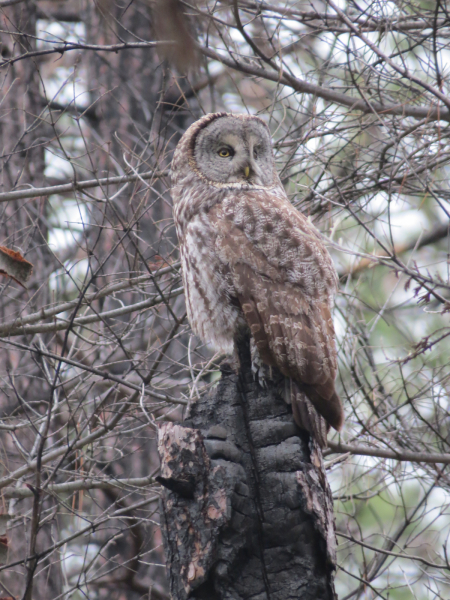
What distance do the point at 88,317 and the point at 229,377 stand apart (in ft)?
4.18

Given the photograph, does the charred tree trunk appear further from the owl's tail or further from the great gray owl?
the great gray owl

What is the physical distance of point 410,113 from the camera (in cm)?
415

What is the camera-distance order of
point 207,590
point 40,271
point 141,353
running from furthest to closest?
1. point 40,271
2. point 141,353
3. point 207,590

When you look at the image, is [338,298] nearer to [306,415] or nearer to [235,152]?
[235,152]

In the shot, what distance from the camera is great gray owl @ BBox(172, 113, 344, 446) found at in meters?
2.98

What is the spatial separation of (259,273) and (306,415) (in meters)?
0.74

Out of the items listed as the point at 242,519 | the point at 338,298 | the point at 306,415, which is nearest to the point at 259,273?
the point at 306,415

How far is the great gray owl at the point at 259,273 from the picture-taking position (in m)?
2.98

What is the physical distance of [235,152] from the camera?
392 cm

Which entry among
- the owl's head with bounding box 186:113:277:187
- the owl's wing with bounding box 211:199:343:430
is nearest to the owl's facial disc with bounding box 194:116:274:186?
the owl's head with bounding box 186:113:277:187

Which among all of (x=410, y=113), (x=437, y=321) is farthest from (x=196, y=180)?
(x=437, y=321)

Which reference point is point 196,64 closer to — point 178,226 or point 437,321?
point 178,226

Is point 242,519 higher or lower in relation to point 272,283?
lower

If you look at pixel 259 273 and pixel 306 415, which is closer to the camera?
pixel 306 415
